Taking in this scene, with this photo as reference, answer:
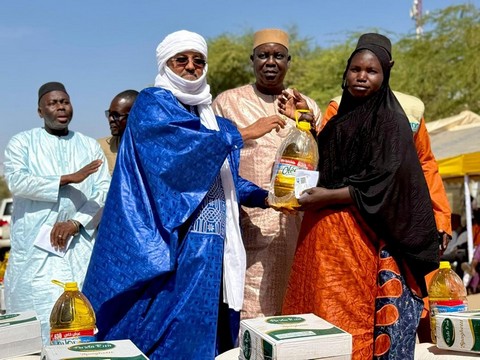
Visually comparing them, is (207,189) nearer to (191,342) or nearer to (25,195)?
(191,342)

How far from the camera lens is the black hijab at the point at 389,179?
11.8ft

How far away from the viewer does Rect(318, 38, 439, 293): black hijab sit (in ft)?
11.8

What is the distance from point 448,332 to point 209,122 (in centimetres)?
164

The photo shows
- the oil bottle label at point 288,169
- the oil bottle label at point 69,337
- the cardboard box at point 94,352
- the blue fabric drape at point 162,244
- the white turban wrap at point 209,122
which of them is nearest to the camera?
the cardboard box at point 94,352

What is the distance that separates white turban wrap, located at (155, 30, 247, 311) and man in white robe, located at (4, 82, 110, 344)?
1532 mm

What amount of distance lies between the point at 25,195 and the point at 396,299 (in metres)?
2.93

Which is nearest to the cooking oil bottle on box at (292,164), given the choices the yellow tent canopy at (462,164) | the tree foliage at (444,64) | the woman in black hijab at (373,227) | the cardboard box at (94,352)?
the woman in black hijab at (373,227)

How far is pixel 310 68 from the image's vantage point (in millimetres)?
30047

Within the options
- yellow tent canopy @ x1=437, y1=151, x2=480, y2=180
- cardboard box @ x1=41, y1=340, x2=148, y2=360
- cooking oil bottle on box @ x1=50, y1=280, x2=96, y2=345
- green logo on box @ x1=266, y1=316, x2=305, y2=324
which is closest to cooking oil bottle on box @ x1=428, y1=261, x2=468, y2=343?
green logo on box @ x1=266, y1=316, x2=305, y2=324

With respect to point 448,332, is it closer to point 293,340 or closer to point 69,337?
point 293,340

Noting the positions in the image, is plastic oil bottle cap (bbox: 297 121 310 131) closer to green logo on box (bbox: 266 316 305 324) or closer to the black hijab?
the black hijab

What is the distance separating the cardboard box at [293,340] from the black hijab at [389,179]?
81 centimetres

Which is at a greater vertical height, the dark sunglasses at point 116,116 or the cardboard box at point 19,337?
the dark sunglasses at point 116,116

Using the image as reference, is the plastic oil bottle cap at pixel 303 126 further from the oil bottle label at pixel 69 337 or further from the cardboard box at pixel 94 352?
the cardboard box at pixel 94 352
